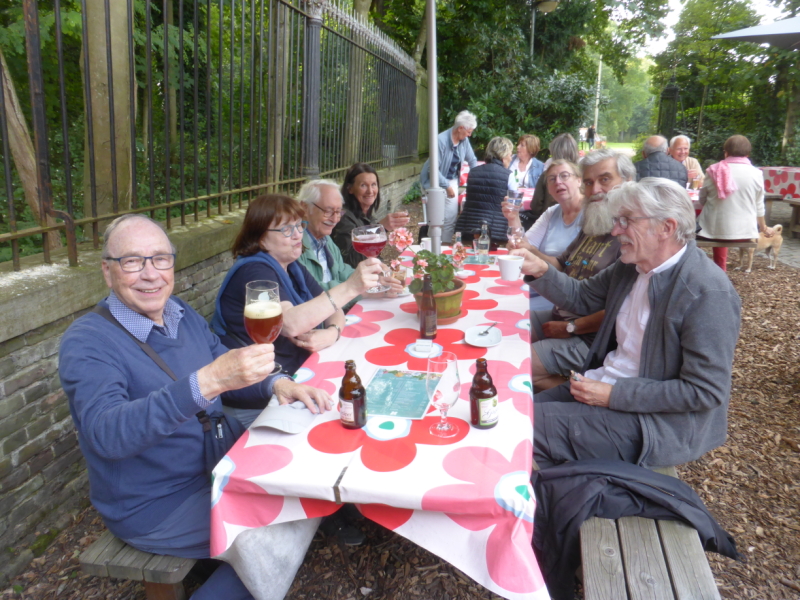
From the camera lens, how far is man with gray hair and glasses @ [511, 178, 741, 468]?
1.98m

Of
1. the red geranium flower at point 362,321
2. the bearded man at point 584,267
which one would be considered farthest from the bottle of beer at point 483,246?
the red geranium flower at point 362,321

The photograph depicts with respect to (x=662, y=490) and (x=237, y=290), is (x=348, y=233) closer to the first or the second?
(x=237, y=290)

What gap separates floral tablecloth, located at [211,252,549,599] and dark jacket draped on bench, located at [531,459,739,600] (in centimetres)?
35

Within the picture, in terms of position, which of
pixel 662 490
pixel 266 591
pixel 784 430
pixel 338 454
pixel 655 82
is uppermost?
pixel 655 82

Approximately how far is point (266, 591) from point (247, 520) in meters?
0.26

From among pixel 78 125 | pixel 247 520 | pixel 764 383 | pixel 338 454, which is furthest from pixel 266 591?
pixel 78 125

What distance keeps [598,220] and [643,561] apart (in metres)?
2.05

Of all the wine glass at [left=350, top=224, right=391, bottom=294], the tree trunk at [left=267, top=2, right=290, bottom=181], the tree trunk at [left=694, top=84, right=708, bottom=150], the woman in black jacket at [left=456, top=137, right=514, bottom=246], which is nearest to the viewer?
the wine glass at [left=350, top=224, right=391, bottom=294]

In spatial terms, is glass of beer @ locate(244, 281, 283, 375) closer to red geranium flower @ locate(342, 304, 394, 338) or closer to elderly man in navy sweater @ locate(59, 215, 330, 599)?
elderly man in navy sweater @ locate(59, 215, 330, 599)

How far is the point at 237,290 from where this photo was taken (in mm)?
2406

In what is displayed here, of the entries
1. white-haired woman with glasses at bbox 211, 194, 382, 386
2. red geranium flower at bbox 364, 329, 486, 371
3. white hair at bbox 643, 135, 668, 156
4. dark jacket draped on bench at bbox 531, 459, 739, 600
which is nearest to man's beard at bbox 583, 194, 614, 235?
red geranium flower at bbox 364, 329, 486, 371

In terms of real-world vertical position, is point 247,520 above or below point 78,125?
below

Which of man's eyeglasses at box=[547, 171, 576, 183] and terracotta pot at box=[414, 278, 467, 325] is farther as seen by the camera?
man's eyeglasses at box=[547, 171, 576, 183]

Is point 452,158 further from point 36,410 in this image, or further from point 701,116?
point 701,116
